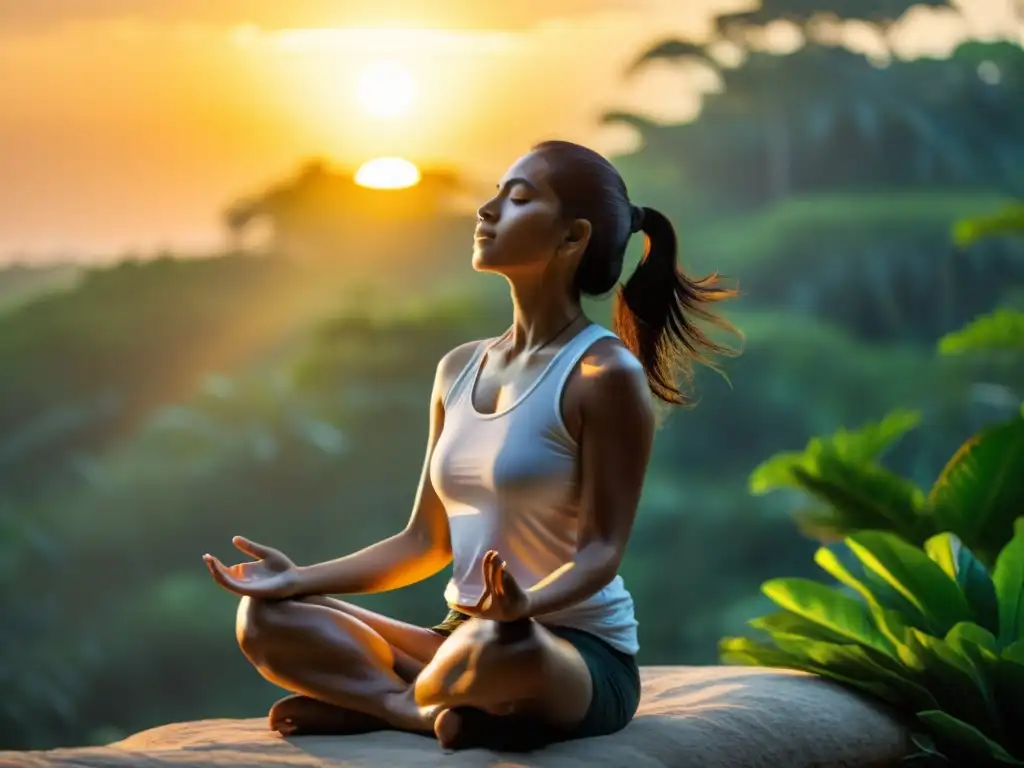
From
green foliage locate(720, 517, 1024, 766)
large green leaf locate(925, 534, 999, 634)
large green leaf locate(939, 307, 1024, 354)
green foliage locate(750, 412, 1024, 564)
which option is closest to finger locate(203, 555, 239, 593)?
green foliage locate(720, 517, 1024, 766)

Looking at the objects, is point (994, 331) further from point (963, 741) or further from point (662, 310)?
point (662, 310)

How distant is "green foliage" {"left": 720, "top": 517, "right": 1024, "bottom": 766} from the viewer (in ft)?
10.2

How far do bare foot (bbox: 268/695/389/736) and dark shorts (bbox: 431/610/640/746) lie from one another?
23 cm

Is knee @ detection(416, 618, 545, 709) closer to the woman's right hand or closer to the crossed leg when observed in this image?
the crossed leg

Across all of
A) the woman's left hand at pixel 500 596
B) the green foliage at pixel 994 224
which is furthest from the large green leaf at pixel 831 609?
the green foliage at pixel 994 224

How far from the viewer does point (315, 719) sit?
2.63m

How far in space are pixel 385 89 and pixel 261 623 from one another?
3.98m

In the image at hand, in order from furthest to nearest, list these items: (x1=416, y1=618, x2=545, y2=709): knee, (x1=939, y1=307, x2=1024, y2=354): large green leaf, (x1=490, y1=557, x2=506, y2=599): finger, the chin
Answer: (x1=939, y1=307, x2=1024, y2=354): large green leaf < the chin < (x1=416, y1=618, x2=545, y2=709): knee < (x1=490, y1=557, x2=506, y2=599): finger

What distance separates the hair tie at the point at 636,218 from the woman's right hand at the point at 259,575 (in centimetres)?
78

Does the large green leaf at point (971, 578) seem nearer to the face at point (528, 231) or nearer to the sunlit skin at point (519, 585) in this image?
the sunlit skin at point (519, 585)

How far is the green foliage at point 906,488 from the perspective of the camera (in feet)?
13.1

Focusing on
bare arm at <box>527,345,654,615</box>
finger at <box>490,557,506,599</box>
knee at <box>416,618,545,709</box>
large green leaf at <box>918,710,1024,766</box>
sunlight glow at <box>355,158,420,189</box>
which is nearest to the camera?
finger at <box>490,557,506,599</box>

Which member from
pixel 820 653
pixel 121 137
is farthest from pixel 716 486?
pixel 820 653

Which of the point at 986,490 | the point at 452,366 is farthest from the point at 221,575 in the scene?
the point at 986,490
